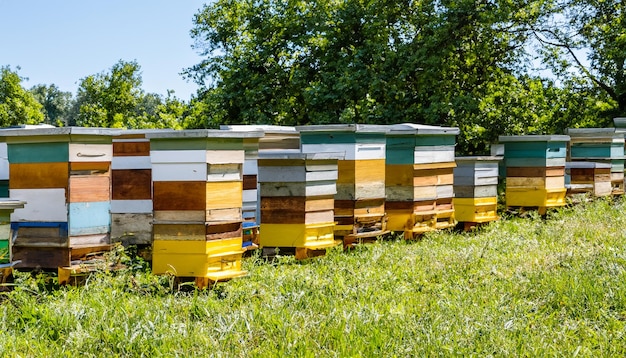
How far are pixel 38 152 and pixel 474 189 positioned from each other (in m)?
5.80

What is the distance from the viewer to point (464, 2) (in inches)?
526

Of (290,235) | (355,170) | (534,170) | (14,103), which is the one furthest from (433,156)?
(14,103)

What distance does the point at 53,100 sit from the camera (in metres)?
103

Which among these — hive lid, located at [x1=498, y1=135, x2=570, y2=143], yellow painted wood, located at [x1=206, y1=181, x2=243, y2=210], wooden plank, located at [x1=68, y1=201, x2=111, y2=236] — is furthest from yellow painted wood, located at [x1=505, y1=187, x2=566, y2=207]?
wooden plank, located at [x1=68, y1=201, x2=111, y2=236]

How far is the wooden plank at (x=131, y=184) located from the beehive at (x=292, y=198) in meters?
1.07

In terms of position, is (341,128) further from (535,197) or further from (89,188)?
(535,197)

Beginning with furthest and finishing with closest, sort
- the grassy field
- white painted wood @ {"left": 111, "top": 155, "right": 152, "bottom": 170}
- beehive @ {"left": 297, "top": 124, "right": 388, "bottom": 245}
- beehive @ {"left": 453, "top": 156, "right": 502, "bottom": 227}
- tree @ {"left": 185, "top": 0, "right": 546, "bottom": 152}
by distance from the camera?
tree @ {"left": 185, "top": 0, "right": 546, "bottom": 152} → beehive @ {"left": 453, "top": 156, "right": 502, "bottom": 227} → beehive @ {"left": 297, "top": 124, "right": 388, "bottom": 245} → white painted wood @ {"left": 111, "top": 155, "right": 152, "bottom": 170} → the grassy field

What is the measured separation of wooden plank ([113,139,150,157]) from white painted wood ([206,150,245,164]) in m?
1.51

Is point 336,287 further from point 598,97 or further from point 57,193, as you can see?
point 598,97

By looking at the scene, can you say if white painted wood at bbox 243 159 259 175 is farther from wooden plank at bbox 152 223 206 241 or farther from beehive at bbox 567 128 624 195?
beehive at bbox 567 128 624 195

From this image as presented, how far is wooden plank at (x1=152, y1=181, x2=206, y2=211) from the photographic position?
17.1ft

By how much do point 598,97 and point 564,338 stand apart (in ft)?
41.4

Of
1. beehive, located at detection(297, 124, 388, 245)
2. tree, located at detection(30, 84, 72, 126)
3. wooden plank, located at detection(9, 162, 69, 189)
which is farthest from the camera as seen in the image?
tree, located at detection(30, 84, 72, 126)

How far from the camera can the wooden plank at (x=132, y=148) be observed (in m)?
6.62
